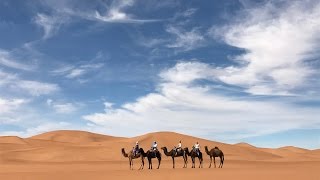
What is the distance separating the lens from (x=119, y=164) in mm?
45031

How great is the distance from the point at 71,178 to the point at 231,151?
181 ft

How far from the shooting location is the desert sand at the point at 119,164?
25406mm

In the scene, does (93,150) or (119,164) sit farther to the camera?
(93,150)

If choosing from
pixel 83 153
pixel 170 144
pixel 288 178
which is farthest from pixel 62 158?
pixel 288 178

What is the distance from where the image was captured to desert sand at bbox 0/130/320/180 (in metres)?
25.4

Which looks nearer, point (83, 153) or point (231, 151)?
point (83, 153)

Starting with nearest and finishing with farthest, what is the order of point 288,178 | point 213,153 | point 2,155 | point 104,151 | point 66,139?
1. point 288,178
2. point 213,153
3. point 2,155
4. point 104,151
5. point 66,139

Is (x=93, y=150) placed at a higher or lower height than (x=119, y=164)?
higher

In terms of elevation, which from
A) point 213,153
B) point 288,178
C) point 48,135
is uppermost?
point 48,135

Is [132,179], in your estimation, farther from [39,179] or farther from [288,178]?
[288,178]

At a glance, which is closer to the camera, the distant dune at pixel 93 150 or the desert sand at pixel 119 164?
the desert sand at pixel 119 164

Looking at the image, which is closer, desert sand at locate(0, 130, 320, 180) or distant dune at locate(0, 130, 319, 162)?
desert sand at locate(0, 130, 320, 180)

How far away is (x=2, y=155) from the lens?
5869cm

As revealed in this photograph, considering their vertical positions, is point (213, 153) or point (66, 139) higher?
point (66, 139)
